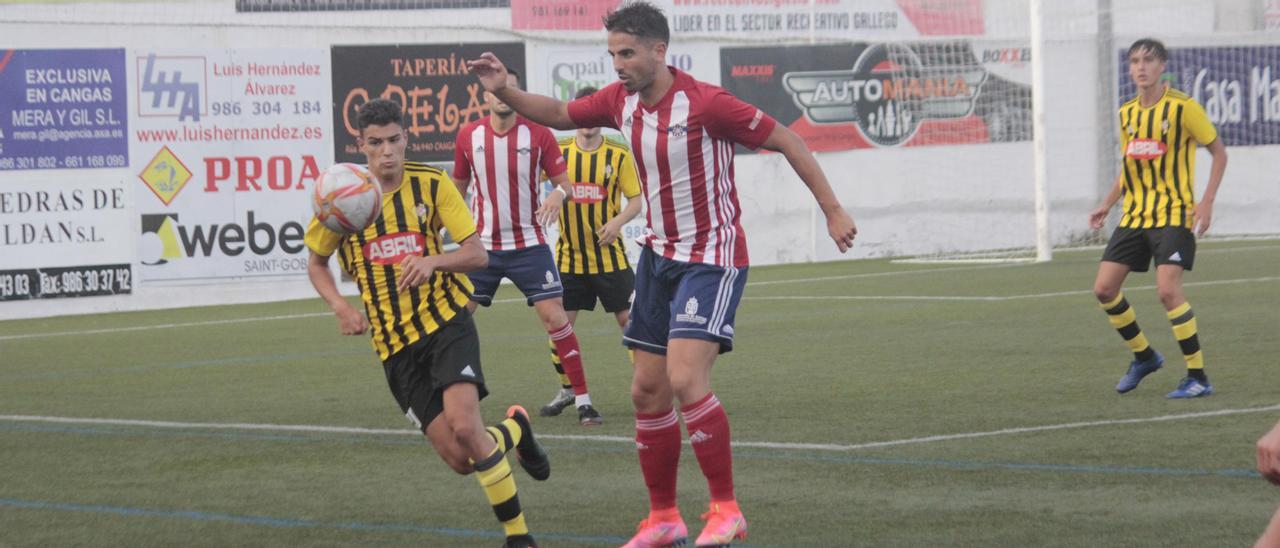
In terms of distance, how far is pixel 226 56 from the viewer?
71.1 ft

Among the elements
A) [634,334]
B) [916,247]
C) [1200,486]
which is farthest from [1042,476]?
[916,247]

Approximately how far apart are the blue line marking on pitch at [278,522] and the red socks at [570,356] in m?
3.26

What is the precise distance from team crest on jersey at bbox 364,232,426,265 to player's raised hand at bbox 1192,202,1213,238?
17.5 ft

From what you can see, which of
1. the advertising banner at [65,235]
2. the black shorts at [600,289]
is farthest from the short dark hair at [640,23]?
the advertising banner at [65,235]

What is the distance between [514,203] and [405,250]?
3862 mm

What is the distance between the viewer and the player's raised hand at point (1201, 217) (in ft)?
35.7

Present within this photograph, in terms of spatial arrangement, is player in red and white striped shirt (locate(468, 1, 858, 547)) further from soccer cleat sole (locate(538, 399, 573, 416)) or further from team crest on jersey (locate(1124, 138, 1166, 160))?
team crest on jersey (locate(1124, 138, 1166, 160))

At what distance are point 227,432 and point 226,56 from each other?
11793 millimetres

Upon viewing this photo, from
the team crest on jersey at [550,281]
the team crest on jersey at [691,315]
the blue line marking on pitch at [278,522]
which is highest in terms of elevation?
the team crest on jersey at [550,281]

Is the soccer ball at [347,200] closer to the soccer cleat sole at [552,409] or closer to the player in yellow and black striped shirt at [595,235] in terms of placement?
the soccer cleat sole at [552,409]

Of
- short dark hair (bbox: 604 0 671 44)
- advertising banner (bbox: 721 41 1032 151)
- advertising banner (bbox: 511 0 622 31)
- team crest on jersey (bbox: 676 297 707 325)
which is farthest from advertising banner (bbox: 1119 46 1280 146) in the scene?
team crest on jersey (bbox: 676 297 707 325)

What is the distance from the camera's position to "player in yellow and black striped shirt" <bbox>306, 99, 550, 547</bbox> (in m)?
7.04

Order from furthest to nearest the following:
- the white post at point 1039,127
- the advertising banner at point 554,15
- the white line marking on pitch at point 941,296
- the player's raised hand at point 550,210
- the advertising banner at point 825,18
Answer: the advertising banner at point 825,18
the advertising banner at point 554,15
the white post at point 1039,127
the white line marking on pitch at point 941,296
the player's raised hand at point 550,210

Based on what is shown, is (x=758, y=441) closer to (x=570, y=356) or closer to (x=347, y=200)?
(x=570, y=356)
